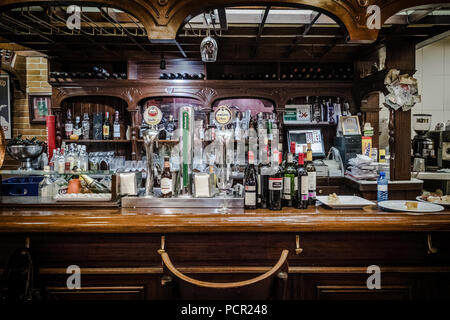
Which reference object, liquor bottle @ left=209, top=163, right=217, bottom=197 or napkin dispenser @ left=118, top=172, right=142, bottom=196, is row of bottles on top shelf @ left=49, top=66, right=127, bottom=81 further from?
liquor bottle @ left=209, top=163, right=217, bottom=197

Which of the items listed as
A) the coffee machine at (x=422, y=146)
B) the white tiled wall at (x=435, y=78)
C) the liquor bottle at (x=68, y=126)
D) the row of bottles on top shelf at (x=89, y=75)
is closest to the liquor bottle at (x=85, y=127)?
the liquor bottle at (x=68, y=126)

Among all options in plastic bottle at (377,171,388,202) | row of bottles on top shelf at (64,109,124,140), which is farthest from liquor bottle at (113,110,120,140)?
plastic bottle at (377,171,388,202)

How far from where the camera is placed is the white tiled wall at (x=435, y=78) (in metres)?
5.68

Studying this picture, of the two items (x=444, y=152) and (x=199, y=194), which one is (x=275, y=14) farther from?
(x=444, y=152)

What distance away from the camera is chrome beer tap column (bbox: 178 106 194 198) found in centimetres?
212

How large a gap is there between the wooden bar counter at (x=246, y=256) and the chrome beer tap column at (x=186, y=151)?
34 centimetres

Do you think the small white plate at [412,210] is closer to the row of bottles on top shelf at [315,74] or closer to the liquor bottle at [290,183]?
the liquor bottle at [290,183]

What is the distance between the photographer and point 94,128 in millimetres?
4715

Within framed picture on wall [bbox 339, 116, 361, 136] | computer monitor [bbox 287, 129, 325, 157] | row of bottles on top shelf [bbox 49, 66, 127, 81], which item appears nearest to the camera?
row of bottles on top shelf [bbox 49, 66, 127, 81]

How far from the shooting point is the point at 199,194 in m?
2.06

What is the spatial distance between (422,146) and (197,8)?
429cm

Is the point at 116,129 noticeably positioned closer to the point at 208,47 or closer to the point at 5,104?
the point at 5,104
